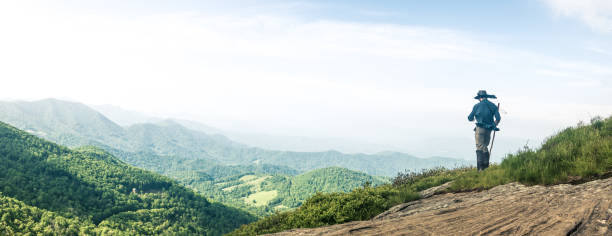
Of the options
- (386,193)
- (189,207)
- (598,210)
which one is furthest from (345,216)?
(189,207)

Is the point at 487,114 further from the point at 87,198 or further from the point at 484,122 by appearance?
the point at 87,198

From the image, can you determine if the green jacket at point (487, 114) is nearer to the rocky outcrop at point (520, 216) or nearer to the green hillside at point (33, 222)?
the rocky outcrop at point (520, 216)

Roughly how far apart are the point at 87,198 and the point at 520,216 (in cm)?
16090

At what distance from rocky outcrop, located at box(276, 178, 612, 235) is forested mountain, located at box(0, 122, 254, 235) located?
108 metres

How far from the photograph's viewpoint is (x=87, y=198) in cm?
12975

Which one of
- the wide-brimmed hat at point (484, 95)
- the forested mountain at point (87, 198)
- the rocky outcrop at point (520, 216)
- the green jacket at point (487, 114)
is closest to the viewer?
the rocky outcrop at point (520, 216)

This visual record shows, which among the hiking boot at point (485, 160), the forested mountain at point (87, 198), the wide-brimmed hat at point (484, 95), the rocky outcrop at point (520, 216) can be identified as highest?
the wide-brimmed hat at point (484, 95)

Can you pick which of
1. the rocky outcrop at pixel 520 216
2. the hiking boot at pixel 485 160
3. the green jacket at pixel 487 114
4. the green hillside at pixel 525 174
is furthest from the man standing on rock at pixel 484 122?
the rocky outcrop at pixel 520 216

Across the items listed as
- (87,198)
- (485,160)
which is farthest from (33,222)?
(485,160)

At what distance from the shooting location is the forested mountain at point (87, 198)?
96375 millimetres

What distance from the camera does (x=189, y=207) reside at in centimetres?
14938

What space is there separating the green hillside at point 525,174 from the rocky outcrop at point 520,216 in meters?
0.79

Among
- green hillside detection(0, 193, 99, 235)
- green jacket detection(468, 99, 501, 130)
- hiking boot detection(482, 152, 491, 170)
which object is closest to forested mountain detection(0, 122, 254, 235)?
green hillside detection(0, 193, 99, 235)

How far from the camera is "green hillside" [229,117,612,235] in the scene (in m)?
8.50
